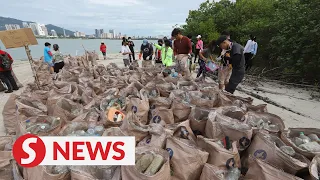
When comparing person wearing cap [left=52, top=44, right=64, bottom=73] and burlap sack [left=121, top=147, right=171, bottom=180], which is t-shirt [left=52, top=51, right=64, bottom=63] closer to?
person wearing cap [left=52, top=44, right=64, bottom=73]

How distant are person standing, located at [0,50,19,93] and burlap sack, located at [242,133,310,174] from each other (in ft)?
19.9

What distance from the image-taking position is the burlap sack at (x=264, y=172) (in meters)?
1.34

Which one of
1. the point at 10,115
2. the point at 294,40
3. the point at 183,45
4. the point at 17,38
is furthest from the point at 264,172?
the point at 294,40

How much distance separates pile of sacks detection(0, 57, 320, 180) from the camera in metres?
1.51

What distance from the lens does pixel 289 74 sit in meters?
5.55

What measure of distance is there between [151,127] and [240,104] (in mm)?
1336

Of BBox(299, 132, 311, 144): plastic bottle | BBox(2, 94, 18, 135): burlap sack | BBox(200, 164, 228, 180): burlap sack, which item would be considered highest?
BBox(299, 132, 311, 144): plastic bottle

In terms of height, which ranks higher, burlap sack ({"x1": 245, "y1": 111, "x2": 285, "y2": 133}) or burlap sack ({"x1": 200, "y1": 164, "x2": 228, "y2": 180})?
burlap sack ({"x1": 245, "y1": 111, "x2": 285, "y2": 133})

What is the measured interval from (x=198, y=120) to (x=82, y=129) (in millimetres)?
1390

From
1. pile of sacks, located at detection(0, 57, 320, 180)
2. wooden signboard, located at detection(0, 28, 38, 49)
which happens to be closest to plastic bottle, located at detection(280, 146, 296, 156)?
pile of sacks, located at detection(0, 57, 320, 180)

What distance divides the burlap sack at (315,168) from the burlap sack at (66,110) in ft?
8.40

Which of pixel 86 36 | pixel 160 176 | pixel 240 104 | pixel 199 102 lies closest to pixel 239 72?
pixel 240 104

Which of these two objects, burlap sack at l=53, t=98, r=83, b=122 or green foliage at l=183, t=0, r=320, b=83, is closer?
burlap sack at l=53, t=98, r=83, b=122

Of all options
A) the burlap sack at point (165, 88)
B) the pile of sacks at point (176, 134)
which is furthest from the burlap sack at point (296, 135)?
the burlap sack at point (165, 88)
